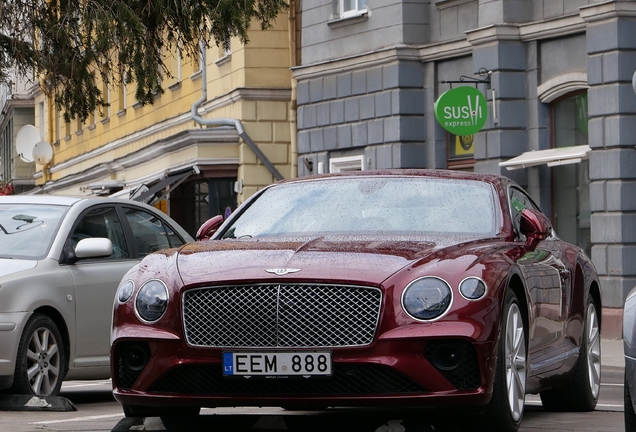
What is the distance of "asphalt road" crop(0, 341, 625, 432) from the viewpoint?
7637 mm

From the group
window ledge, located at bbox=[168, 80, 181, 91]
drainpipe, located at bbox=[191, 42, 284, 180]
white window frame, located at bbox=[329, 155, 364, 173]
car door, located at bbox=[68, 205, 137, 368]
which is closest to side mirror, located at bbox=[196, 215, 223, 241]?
car door, located at bbox=[68, 205, 137, 368]

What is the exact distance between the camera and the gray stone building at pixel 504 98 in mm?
20156

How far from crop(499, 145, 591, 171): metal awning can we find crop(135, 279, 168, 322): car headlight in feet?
46.5

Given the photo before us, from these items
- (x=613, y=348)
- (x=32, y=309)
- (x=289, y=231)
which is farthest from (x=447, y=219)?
(x=613, y=348)

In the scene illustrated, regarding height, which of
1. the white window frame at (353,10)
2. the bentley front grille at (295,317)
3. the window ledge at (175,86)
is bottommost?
the bentley front grille at (295,317)

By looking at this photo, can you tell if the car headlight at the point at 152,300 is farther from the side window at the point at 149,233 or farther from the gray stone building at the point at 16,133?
the gray stone building at the point at 16,133

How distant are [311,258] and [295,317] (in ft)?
1.20

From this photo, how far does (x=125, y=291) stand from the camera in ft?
24.8

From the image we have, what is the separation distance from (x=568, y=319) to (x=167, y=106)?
28.4m

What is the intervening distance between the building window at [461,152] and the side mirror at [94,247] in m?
14.2

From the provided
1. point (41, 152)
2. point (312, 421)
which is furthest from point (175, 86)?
point (312, 421)

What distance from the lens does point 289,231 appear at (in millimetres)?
8383

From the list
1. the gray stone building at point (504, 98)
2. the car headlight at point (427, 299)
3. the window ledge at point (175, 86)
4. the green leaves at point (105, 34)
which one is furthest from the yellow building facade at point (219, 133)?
the car headlight at point (427, 299)

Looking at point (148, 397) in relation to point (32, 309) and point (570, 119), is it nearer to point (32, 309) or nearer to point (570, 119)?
point (32, 309)
